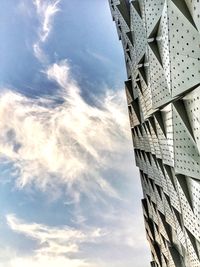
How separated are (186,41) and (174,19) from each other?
92 cm

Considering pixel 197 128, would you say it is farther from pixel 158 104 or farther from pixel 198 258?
pixel 198 258

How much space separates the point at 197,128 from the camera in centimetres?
709

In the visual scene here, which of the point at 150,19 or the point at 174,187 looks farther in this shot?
the point at 174,187

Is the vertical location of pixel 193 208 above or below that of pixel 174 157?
below

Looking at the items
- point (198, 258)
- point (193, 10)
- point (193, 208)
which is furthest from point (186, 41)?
point (198, 258)

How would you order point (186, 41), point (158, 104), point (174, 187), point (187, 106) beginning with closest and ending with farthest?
point (186, 41)
point (187, 106)
point (158, 104)
point (174, 187)

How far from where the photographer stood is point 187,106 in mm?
7594

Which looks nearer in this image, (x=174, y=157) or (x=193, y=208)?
(x=193, y=208)

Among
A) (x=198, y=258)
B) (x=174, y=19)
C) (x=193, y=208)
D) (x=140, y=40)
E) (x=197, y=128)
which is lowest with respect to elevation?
(x=198, y=258)

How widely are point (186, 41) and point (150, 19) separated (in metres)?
3.29

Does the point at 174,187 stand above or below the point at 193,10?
below

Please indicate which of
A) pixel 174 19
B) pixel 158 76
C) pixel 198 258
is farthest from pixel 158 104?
pixel 198 258

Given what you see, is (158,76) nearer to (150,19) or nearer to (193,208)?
(150,19)

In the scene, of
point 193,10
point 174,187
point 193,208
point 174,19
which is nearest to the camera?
point 193,10
